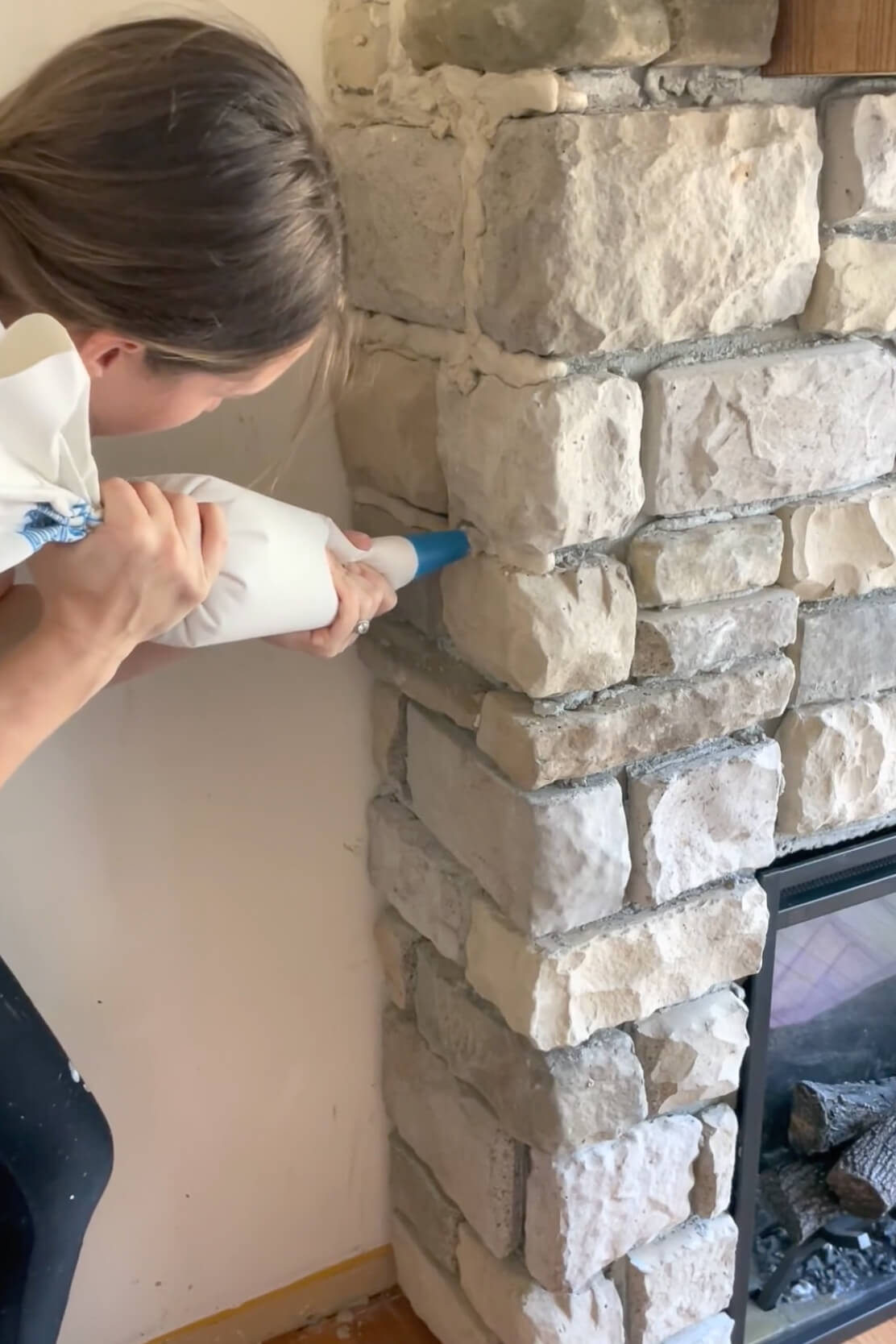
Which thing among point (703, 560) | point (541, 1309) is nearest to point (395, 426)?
point (703, 560)

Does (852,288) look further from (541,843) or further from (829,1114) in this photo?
(829,1114)

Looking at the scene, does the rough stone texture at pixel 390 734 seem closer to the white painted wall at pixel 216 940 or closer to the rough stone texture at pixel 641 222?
the white painted wall at pixel 216 940

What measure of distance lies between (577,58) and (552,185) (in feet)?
0.29

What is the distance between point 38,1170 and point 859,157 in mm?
1075

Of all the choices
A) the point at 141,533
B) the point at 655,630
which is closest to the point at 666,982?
the point at 655,630

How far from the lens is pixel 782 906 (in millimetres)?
1258

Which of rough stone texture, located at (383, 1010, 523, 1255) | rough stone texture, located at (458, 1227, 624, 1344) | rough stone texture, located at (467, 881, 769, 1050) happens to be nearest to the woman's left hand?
rough stone texture, located at (467, 881, 769, 1050)

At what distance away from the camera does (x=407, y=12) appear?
1003mm

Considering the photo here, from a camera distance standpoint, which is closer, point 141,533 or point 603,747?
point 141,533

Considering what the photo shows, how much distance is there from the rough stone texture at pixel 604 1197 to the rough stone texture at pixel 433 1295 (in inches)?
7.5

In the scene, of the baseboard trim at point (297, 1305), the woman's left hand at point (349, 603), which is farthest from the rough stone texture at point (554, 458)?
the baseboard trim at point (297, 1305)

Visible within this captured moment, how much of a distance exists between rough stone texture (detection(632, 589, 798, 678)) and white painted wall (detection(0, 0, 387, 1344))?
38cm

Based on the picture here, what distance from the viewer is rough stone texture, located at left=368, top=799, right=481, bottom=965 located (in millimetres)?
1241

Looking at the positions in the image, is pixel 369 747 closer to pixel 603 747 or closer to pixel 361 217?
pixel 603 747
